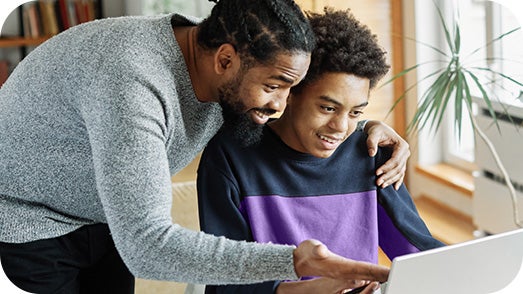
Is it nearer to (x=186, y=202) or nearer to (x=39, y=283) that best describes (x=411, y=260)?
(x=39, y=283)

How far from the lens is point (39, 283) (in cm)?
101

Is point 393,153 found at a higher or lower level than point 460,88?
higher

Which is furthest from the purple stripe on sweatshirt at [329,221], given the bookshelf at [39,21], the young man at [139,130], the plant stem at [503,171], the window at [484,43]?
the window at [484,43]

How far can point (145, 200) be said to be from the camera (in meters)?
0.75

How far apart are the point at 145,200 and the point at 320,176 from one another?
1.23 feet

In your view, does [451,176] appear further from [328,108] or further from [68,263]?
[68,263]

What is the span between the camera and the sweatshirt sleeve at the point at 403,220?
1.09 meters

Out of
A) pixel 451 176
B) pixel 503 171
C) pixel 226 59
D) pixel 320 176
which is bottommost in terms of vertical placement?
pixel 451 176

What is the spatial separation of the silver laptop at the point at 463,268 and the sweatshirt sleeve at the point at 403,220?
4.8 inches

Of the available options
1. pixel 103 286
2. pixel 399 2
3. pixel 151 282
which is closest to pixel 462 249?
pixel 103 286

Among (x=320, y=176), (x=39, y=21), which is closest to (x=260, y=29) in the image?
(x=320, y=176)

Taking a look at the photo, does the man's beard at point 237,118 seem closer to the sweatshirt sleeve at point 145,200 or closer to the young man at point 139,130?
the young man at point 139,130

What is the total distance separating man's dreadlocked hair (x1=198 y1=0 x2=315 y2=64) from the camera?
799 mm

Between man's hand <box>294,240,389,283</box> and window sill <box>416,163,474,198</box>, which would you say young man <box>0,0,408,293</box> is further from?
window sill <box>416,163,474,198</box>
